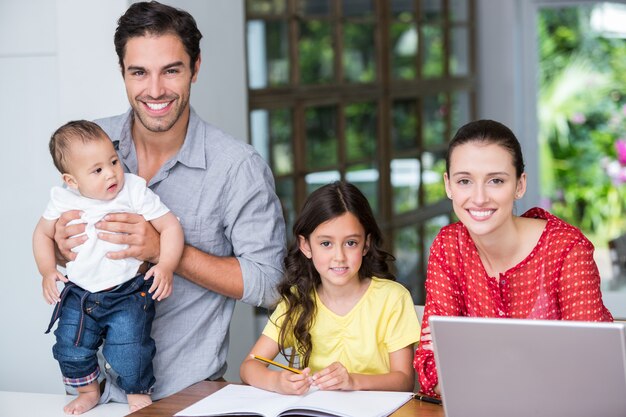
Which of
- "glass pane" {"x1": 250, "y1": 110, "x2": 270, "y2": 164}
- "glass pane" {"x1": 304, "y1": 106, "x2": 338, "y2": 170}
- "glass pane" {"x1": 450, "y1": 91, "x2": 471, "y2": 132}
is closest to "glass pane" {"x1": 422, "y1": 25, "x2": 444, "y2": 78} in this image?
"glass pane" {"x1": 450, "y1": 91, "x2": 471, "y2": 132}

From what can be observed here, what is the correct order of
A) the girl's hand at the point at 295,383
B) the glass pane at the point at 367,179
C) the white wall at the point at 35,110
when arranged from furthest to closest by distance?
the glass pane at the point at 367,179, the white wall at the point at 35,110, the girl's hand at the point at 295,383

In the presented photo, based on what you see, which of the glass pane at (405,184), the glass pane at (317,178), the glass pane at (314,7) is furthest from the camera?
the glass pane at (405,184)

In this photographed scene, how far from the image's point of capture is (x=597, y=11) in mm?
7344

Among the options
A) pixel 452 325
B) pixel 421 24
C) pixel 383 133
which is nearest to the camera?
pixel 452 325

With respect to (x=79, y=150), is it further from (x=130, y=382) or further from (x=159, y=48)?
(x=130, y=382)

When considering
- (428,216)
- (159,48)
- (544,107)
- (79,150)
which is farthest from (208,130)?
(544,107)

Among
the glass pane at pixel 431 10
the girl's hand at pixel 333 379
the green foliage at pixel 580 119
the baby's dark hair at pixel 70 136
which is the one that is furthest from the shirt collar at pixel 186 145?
the green foliage at pixel 580 119

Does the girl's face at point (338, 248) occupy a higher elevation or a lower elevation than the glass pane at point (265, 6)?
lower

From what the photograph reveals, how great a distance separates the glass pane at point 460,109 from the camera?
6.49 meters

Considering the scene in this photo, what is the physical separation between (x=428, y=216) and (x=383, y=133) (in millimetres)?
832

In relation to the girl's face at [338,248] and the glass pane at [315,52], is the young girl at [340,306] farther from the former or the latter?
the glass pane at [315,52]

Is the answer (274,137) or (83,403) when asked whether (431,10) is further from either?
(83,403)

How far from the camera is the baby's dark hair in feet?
7.54

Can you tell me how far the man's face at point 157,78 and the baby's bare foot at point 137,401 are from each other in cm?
68
